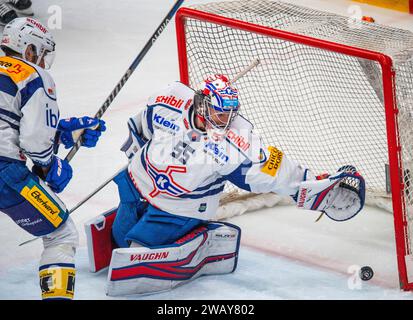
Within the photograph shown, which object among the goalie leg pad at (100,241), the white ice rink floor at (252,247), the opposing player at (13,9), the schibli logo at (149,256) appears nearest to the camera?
the schibli logo at (149,256)

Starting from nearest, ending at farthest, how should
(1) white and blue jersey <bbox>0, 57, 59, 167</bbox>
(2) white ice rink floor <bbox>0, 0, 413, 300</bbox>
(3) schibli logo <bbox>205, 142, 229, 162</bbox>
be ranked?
(1) white and blue jersey <bbox>0, 57, 59, 167</bbox>
(3) schibli logo <bbox>205, 142, 229, 162</bbox>
(2) white ice rink floor <bbox>0, 0, 413, 300</bbox>

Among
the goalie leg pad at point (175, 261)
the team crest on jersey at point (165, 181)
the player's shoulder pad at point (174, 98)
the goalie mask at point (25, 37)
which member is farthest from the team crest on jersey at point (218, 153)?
the goalie mask at point (25, 37)

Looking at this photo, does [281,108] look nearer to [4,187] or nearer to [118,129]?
[118,129]

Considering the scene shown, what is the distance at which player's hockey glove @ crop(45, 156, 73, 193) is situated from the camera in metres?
3.43

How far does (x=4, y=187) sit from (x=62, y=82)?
98.4 inches

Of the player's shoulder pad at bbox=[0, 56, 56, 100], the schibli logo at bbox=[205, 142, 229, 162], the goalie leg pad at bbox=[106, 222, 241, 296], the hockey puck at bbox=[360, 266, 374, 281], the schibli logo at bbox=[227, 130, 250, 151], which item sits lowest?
the hockey puck at bbox=[360, 266, 374, 281]

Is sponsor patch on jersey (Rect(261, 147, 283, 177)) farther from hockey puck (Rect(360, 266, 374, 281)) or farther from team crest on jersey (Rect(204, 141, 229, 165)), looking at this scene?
hockey puck (Rect(360, 266, 374, 281))

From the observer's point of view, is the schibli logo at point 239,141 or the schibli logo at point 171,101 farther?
the schibli logo at point 171,101

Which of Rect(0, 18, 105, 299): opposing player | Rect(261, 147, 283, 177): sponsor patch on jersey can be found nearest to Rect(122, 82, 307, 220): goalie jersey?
Rect(261, 147, 283, 177): sponsor patch on jersey

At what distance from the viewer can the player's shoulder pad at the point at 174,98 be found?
11.6 feet

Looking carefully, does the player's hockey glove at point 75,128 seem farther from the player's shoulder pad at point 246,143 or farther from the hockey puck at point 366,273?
the hockey puck at point 366,273

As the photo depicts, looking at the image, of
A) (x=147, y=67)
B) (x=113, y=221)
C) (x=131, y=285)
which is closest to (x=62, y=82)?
(x=147, y=67)

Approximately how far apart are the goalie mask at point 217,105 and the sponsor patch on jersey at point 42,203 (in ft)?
2.06

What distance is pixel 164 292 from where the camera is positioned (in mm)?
3523
